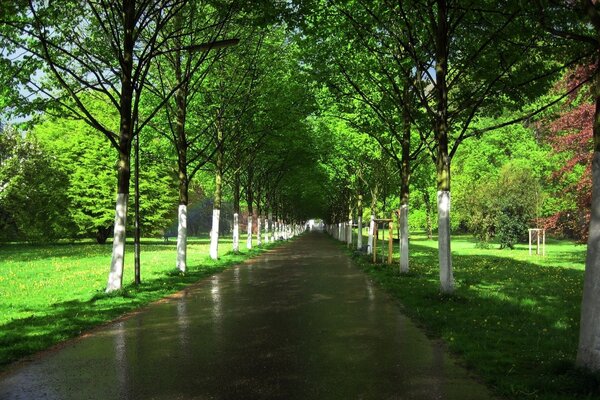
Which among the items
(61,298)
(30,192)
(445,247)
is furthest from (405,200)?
(30,192)

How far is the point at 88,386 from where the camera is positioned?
5512mm

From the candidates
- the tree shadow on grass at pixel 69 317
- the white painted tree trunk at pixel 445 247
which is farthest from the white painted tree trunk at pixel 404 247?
the tree shadow on grass at pixel 69 317

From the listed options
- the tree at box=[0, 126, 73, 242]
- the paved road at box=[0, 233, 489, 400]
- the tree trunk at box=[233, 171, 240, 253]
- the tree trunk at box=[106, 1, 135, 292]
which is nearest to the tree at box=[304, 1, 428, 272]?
the tree trunk at box=[106, 1, 135, 292]

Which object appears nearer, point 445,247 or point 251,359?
point 251,359

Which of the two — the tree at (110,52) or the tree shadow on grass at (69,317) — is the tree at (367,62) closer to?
the tree at (110,52)

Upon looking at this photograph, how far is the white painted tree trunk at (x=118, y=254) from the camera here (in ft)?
41.8

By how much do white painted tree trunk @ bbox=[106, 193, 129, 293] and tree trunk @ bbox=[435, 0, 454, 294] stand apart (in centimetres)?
800

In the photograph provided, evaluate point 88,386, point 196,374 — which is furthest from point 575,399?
point 88,386

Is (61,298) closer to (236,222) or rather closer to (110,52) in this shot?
(110,52)

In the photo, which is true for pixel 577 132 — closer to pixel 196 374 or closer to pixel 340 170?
pixel 340 170

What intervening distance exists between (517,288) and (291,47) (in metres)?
15.2

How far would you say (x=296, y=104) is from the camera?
26.3 meters

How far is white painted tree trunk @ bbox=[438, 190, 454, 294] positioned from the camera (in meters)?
11.8

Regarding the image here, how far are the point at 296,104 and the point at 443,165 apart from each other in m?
15.2
